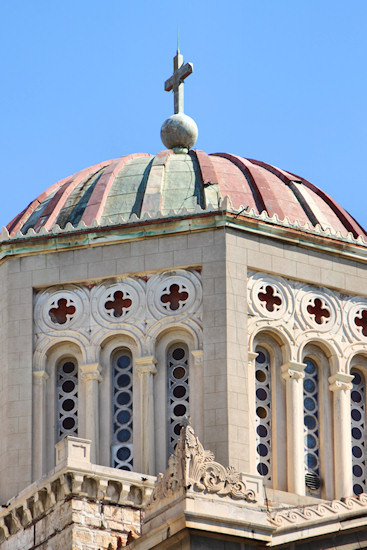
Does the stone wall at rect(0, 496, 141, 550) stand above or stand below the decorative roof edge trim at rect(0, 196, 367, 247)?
below

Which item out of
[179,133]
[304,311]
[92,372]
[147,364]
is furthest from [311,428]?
[179,133]

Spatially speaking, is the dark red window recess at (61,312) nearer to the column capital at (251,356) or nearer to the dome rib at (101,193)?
the dome rib at (101,193)

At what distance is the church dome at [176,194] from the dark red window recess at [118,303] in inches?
69.6

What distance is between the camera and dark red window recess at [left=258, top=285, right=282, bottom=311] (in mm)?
41844

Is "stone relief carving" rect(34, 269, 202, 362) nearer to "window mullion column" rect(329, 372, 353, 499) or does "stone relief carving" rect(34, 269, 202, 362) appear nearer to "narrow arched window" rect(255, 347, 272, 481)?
"narrow arched window" rect(255, 347, 272, 481)

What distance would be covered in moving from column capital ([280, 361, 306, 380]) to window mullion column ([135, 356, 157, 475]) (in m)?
3.01

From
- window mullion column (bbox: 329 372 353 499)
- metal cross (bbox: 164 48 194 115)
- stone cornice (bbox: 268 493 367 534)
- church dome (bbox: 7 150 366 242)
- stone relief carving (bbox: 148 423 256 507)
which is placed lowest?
stone cornice (bbox: 268 493 367 534)

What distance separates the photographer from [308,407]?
42.1 m

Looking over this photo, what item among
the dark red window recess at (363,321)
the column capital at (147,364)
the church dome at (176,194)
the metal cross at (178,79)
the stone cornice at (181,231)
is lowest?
the column capital at (147,364)

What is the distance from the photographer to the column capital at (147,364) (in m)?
41.2

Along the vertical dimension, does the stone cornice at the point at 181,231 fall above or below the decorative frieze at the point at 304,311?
above

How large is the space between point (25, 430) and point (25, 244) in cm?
454

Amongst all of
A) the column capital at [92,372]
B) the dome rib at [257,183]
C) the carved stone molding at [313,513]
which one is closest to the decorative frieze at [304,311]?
the dome rib at [257,183]

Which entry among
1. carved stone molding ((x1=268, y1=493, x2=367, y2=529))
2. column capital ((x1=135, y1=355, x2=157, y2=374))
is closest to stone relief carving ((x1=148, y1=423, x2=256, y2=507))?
carved stone molding ((x1=268, y1=493, x2=367, y2=529))
